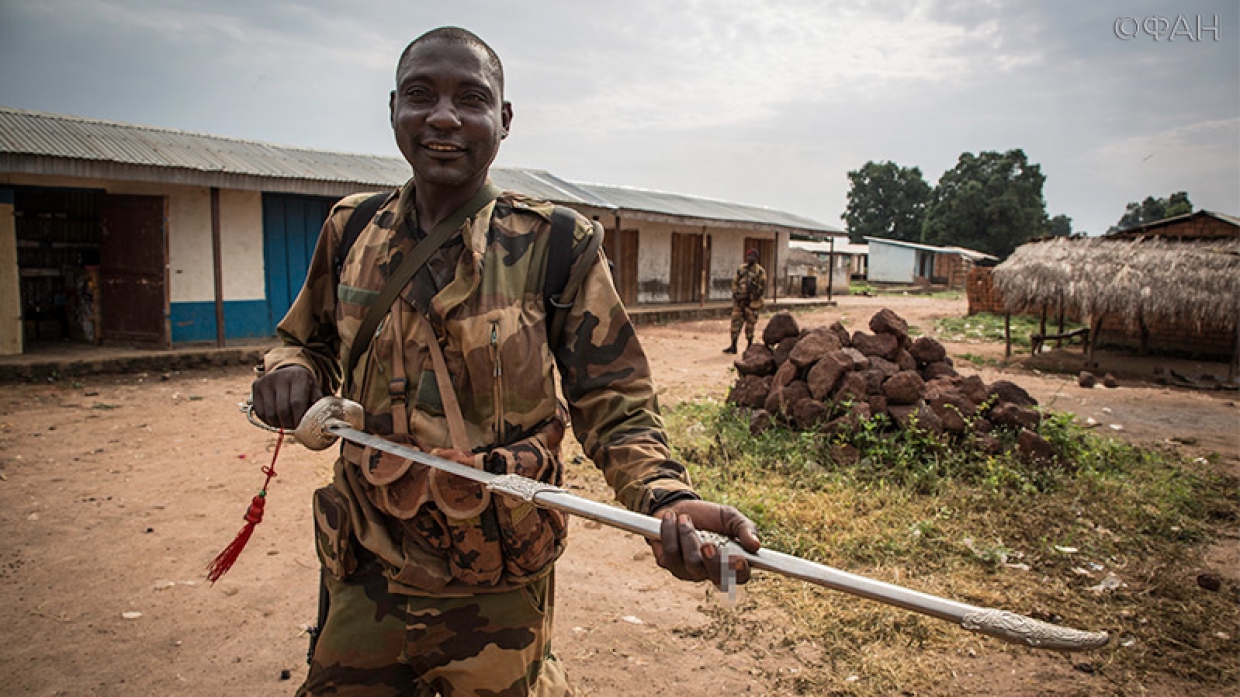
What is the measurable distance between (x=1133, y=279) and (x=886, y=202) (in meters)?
48.9

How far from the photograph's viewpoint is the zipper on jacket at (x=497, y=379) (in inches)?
59.6

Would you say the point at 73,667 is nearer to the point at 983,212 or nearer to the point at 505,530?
the point at 505,530

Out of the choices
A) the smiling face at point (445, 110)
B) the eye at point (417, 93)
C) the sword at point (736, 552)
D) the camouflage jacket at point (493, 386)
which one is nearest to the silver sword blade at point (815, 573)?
the sword at point (736, 552)

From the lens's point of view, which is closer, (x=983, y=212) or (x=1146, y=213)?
(x=983, y=212)

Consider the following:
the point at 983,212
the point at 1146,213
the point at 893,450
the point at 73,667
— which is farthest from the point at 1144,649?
the point at 1146,213

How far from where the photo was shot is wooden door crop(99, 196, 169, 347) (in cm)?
978

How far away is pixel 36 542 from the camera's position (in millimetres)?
3982

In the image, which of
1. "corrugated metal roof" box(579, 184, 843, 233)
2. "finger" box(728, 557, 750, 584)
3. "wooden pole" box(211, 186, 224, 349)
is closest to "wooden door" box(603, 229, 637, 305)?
"corrugated metal roof" box(579, 184, 843, 233)

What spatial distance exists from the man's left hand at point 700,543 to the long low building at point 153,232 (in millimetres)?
9558

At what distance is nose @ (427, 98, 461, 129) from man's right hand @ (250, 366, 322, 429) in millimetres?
634

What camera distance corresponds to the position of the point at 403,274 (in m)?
1.57

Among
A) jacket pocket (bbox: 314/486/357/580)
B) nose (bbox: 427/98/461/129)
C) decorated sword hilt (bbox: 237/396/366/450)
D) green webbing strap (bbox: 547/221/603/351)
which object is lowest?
jacket pocket (bbox: 314/486/357/580)

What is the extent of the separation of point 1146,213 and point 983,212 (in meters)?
20.0

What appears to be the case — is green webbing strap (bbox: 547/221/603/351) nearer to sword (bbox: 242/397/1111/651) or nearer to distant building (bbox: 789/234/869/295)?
sword (bbox: 242/397/1111/651)
